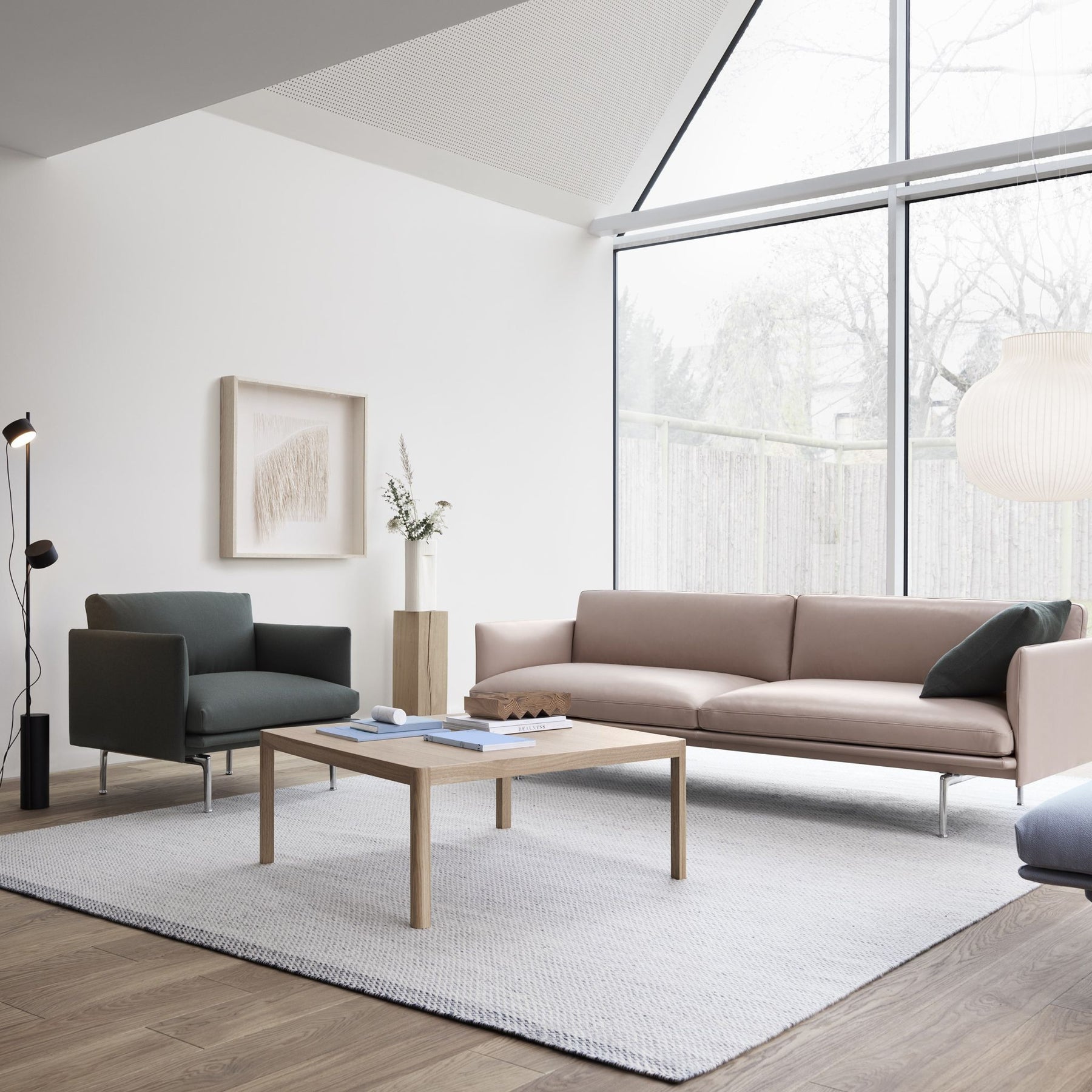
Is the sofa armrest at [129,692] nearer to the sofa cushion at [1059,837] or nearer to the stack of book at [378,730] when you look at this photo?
the stack of book at [378,730]

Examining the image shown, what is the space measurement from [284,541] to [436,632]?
90 cm

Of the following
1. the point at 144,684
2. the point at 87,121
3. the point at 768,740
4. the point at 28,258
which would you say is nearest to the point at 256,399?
the point at 28,258

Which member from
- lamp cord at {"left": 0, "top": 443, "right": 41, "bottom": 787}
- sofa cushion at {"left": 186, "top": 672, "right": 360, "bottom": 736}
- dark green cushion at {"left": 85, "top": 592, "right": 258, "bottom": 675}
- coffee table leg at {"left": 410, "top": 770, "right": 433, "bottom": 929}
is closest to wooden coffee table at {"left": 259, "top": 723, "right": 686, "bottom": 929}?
coffee table leg at {"left": 410, "top": 770, "right": 433, "bottom": 929}

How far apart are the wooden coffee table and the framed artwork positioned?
2.26 m

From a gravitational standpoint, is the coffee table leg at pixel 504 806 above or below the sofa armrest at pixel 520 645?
below

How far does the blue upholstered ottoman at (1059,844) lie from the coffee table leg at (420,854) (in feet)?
4.26

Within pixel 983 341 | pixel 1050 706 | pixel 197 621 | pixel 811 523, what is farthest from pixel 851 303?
pixel 197 621

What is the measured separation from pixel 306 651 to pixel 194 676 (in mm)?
459

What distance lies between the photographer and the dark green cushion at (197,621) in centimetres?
459

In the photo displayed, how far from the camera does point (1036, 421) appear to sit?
458 centimetres

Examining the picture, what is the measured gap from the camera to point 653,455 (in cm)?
753

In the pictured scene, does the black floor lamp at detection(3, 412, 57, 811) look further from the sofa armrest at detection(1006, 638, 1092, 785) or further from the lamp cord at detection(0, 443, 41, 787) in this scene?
the sofa armrest at detection(1006, 638, 1092, 785)

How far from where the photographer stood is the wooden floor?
200cm

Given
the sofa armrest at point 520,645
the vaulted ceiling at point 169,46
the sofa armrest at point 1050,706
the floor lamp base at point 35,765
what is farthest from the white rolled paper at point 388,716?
the vaulted ceiling at point 169,46
